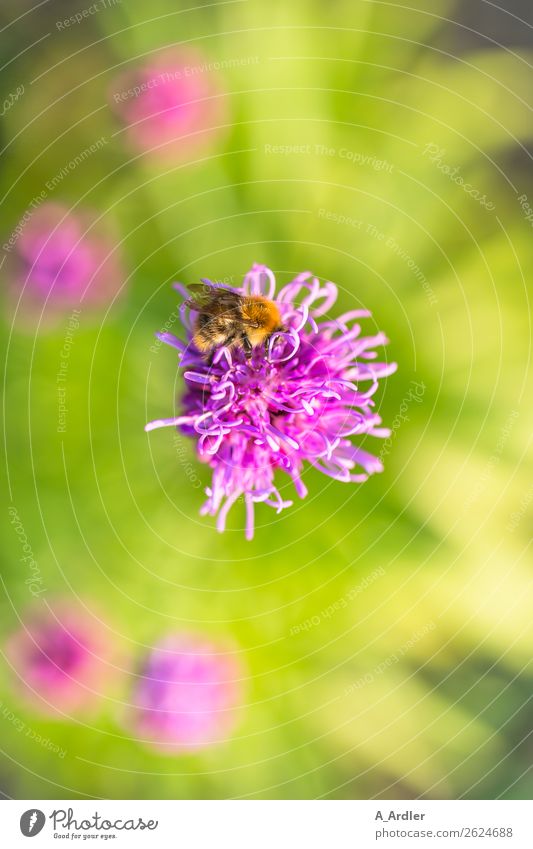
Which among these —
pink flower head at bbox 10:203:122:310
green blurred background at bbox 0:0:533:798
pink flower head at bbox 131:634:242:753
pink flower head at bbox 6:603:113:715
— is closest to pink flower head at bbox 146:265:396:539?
green blurred background at bbox 0:0:533:798

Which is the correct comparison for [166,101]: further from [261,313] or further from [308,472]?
[308,472]

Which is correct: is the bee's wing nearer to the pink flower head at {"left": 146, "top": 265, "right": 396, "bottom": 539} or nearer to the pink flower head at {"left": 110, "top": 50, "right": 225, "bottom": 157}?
the pink flower head at {"left": 146, "top": 265, "right": 396, "bottom": 539}

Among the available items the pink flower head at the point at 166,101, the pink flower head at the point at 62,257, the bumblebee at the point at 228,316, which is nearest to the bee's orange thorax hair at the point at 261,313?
the bumblebee at the point at 228,316

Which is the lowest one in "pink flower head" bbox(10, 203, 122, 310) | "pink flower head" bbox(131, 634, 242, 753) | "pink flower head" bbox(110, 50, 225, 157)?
"pink flower head" bbox(131, 634, 242, 753)

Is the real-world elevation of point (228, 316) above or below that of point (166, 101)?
below

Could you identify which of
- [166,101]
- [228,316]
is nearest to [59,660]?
[228,316]
